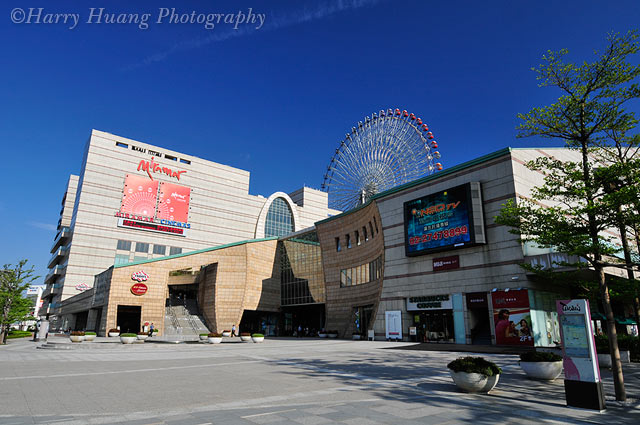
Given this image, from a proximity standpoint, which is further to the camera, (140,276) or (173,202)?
(173,202)

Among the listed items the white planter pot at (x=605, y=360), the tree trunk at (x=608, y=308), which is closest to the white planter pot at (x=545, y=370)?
A: the tree trunk at (x=608, y=308)

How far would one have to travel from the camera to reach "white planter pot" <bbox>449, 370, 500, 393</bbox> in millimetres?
11680

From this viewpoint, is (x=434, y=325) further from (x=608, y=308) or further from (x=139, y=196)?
(x=139, y=196)

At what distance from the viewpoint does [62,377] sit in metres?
14.9

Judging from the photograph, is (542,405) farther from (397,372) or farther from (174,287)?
(174,287)

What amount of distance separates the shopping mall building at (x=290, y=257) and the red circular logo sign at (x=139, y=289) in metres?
0.24

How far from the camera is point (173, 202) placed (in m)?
90.2

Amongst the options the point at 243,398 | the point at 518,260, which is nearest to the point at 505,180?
the point at 518,260

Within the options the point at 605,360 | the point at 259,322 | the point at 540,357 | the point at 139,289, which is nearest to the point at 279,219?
the point at 259,322

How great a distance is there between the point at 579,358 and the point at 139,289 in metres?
52.6

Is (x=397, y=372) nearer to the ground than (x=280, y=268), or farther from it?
nearer to the ground

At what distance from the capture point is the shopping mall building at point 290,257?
32312 millimetres

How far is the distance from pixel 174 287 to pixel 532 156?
6220cm

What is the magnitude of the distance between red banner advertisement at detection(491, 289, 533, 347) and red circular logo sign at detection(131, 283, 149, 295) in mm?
43872
